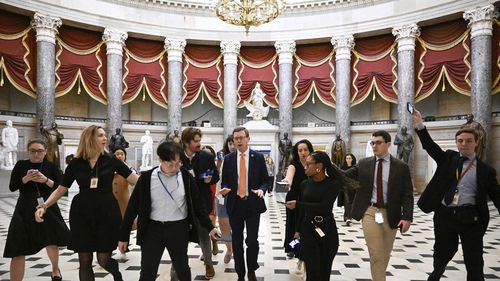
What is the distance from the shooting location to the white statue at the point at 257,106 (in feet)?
63.3

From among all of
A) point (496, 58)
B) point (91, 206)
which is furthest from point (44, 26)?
point (496, 58)

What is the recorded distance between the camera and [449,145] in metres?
17.1

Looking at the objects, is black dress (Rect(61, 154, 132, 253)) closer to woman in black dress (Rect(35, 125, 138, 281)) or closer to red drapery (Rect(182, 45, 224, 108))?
woman in black dress (Rect(35, 125, 138, 281))

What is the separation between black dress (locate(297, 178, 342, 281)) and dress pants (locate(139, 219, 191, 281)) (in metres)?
1.08

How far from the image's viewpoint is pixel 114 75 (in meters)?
18.3

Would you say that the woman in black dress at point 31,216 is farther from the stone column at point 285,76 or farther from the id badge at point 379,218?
the stone column at point 285,76

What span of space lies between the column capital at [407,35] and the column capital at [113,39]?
13.2m

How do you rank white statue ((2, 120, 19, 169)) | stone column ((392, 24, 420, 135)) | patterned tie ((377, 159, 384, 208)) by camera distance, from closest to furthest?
patterned tie ((377, 159, 384, 208)) < white statue ((2, 120, 19, 169)) < stone column ((392, 24, 420, 135))

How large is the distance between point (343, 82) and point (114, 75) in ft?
37.2

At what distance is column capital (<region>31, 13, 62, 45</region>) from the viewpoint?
16203 millimetres

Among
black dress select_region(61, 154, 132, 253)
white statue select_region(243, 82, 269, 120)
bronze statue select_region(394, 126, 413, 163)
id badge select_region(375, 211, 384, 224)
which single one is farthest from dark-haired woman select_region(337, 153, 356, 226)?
white statue select_region(243, 82, 269, 120)

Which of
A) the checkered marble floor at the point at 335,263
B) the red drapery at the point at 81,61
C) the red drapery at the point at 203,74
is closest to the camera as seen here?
the checkered marble floor at the point at 335,263

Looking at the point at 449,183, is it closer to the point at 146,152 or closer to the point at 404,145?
the point at 404,145

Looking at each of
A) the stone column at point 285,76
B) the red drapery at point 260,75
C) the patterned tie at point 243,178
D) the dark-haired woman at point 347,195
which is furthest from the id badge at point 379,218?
the red drapery at point 260,75
